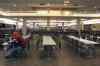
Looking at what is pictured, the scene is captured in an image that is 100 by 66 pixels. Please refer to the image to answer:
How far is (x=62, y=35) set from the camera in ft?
23.9

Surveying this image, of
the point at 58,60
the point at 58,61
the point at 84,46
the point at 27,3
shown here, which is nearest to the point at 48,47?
the point at 58,60

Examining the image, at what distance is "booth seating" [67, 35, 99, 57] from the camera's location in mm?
6932

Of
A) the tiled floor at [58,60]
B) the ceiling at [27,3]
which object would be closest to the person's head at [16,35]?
the tiled floor at [58,60]

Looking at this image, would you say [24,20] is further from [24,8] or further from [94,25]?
[94,25]

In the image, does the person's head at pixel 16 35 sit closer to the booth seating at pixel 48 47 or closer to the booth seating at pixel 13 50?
the booth seating at pixel 13 50

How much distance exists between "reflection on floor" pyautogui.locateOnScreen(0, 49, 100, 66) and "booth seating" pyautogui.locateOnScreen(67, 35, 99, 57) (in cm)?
45

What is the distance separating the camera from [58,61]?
6.03m

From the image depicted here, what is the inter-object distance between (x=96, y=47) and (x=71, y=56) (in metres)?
1.31

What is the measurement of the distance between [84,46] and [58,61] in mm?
1580

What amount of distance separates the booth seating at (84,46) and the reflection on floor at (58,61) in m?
0.45

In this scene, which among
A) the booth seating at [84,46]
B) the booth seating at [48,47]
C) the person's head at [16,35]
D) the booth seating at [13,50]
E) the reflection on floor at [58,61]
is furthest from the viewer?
the booth seating at [84,46]

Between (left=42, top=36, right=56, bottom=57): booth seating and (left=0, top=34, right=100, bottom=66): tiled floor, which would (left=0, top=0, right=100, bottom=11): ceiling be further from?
(left=0, top=34, right=100, bottom=66): tiled floor

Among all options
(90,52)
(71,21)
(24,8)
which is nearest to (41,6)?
(24,8)

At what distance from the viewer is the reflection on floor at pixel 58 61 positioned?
5535 millimetres
